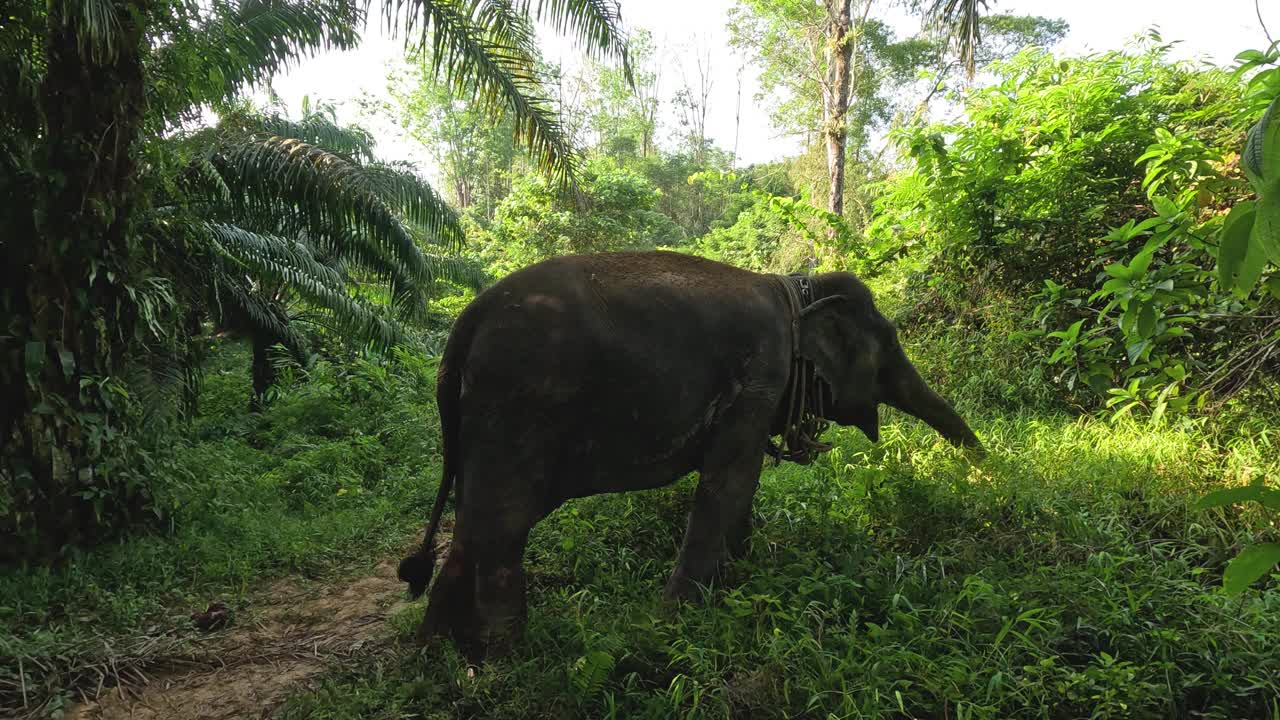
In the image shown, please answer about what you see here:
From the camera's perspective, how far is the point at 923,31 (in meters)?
10.9

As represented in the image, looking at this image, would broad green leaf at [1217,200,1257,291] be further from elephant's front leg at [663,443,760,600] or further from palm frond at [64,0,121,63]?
palm frond at [64,0,121,63]

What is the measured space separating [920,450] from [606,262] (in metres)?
3.27

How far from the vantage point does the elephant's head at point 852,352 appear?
162 inches

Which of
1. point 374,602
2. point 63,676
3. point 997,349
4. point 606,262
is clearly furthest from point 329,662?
point 997,349

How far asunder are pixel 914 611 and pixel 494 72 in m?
5.33

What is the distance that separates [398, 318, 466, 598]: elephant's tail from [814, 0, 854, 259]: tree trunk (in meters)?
10.2

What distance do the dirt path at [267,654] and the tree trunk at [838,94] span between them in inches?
401

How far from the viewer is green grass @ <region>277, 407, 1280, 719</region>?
2557 millimetres

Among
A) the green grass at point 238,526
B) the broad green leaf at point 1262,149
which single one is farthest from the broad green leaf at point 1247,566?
the green grass at point 238,526

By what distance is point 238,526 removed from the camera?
5.31 meters

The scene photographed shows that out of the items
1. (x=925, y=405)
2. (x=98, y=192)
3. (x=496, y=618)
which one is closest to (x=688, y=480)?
(x=925, y=405)

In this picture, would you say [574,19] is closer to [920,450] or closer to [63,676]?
[920,450]

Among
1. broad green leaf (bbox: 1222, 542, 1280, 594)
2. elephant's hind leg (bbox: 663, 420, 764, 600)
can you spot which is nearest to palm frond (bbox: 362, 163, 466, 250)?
elephant's hind leg (bbox: 663, 420, 764, 600)

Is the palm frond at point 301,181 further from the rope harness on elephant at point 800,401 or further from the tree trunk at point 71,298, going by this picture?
the rope harness on elephant at point 800,401
